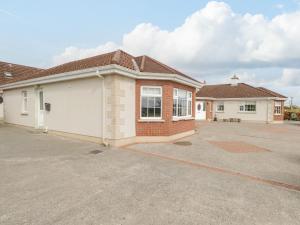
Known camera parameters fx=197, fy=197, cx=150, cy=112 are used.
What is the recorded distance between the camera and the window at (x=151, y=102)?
10.0 metres

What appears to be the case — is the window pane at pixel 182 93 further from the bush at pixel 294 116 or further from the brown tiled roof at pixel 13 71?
the bush at pixel 294 116

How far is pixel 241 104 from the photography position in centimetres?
2555

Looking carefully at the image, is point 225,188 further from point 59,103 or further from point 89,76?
point 59,103

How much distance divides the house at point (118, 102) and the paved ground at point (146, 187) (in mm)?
1713

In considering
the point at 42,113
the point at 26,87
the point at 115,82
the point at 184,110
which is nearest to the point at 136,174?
the point at 115,82

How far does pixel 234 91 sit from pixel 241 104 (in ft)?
8.28

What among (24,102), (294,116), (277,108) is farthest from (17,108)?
(294,116)

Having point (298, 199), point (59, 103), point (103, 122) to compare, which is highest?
point (59, 103)

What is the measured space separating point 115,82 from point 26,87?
928cm

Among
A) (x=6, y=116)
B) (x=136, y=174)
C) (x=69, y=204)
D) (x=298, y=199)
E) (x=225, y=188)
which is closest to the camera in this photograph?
(x=69, y=204)

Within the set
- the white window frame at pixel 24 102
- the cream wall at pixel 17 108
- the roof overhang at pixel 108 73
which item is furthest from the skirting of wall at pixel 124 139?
the white window frame at pixel 24 102

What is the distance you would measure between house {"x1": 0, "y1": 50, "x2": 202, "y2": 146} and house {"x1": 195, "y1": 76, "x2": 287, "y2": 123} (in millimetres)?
15139

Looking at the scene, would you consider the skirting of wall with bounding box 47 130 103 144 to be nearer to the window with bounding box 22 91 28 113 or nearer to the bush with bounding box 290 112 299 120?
the window with bounding box 22 91 28 113

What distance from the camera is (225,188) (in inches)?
187
